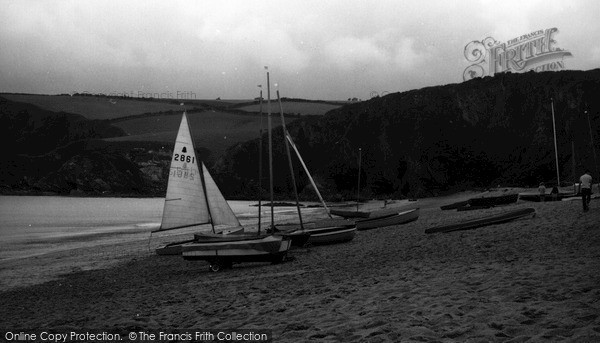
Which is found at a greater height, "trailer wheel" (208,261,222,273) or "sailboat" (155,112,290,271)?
"sailboat" (155,112,290,271)

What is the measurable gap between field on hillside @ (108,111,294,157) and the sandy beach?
5335 inches

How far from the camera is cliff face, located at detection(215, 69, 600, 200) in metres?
89.4

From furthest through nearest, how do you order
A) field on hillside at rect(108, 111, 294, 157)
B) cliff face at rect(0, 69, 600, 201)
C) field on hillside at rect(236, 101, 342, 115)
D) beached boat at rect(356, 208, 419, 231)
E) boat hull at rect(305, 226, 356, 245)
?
field on hillside at rect(108, 111, 294, 157) < field on hillside at rect(236, 101, 342, 115) < cliff face at rect(0, 69, 600, 201) < beached boat at rect(356, 208, 419, 231) < boat hull at rect(305, 226, 356, 245)

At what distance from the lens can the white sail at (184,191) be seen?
24.9m

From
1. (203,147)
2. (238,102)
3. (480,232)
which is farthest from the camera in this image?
(238,102)

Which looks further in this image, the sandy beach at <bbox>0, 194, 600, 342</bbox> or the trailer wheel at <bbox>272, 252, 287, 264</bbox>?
the trailer wheel at <bbox>272, 252, 287, 264</bbox>

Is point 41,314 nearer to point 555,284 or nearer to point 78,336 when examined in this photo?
point 78,336

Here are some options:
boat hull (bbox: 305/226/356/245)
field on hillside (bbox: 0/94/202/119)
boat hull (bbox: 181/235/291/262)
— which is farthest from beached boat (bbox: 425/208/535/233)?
field on hillside (bbox: 0/94/202/119)

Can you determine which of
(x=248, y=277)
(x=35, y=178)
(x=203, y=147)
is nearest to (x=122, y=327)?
(x=248, y=277)

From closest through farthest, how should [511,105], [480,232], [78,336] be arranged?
[78,336] → [480,232] → [511,105]

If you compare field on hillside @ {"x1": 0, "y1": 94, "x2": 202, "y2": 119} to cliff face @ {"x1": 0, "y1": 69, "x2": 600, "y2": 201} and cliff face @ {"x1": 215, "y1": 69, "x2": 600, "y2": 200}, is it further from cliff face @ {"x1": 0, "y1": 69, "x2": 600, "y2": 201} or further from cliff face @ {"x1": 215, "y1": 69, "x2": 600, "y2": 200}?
cliff face @ {"x1": 215, "y1": 69, "x2": 600, "y2": 200}

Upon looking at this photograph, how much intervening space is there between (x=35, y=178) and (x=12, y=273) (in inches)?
6031

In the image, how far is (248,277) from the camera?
16688 mm

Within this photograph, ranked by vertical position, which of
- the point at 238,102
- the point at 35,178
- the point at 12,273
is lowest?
the point at 12,273
